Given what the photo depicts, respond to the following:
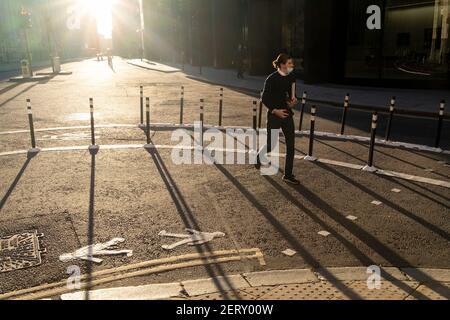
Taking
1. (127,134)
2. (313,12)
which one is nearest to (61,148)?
(127,134)

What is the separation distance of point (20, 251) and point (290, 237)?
3500 mm

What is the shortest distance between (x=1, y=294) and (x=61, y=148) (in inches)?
276

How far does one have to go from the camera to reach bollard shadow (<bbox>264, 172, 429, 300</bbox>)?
445 cm

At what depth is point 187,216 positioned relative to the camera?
259 inches

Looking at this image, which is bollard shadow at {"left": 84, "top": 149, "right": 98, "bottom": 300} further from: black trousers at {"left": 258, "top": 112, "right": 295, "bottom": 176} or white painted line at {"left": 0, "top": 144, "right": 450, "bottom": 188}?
black trousers at {"left": 258, "top": 112, "right": 295, "bottom": 176}

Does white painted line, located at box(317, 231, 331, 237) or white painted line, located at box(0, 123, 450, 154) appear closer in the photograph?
white painted line, located at box(317, 231, 331, 237)

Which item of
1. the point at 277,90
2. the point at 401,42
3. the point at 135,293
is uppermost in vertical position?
the point at 401,42

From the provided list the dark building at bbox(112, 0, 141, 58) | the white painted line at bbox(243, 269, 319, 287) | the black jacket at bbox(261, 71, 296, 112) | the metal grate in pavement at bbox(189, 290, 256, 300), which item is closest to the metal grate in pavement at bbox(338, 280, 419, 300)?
the white painted line at bbox(243, 269, 319, 287)

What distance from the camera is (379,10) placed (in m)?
22.8

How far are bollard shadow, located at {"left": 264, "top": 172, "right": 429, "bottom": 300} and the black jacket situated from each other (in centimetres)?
147

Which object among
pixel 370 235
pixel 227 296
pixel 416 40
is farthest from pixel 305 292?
pixel 416 40

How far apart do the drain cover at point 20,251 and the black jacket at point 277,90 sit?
4.54 m

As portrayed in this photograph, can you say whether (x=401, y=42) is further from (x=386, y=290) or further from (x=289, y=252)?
(x=386, y=290)
